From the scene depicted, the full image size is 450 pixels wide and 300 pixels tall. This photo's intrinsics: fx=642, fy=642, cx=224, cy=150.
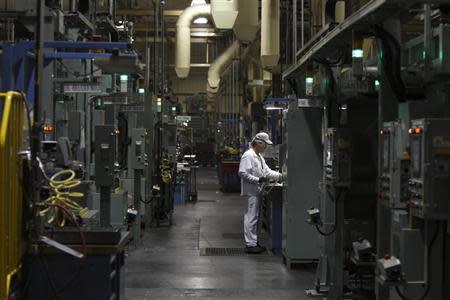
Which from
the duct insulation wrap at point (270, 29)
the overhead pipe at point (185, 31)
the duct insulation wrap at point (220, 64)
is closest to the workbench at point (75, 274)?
the duct insulation wrap at point (270, 29)

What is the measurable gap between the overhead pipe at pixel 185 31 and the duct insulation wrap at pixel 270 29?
4043 millimetres

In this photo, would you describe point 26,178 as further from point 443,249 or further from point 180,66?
point 180,66

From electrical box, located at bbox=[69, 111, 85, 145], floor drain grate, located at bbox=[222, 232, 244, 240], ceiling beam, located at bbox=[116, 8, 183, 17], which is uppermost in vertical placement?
ceiling beam, located at bbox=[116, 8, 183, 17]

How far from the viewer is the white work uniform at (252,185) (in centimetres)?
959

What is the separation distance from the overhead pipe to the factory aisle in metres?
5.71

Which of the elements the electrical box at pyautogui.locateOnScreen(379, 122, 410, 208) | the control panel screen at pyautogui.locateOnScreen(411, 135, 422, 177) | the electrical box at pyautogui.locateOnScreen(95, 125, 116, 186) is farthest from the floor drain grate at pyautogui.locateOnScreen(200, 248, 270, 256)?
the control panel screen at pyautogui.locateOnScreen(411, 135, 422, 177)

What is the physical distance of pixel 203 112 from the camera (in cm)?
2545

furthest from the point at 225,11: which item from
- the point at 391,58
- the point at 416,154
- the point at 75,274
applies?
the point at 75,274

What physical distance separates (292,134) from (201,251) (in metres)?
2.78

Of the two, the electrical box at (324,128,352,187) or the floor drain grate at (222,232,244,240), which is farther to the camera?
the floor drain grate at (222,232,244,240)

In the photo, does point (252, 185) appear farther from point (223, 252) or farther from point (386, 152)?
point (386, 152)

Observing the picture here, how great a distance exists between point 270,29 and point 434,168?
7.92 meters

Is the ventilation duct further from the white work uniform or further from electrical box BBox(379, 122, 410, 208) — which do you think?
electrical box BBox(379, 122, 410, 208)

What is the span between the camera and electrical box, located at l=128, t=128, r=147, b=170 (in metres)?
9.80
